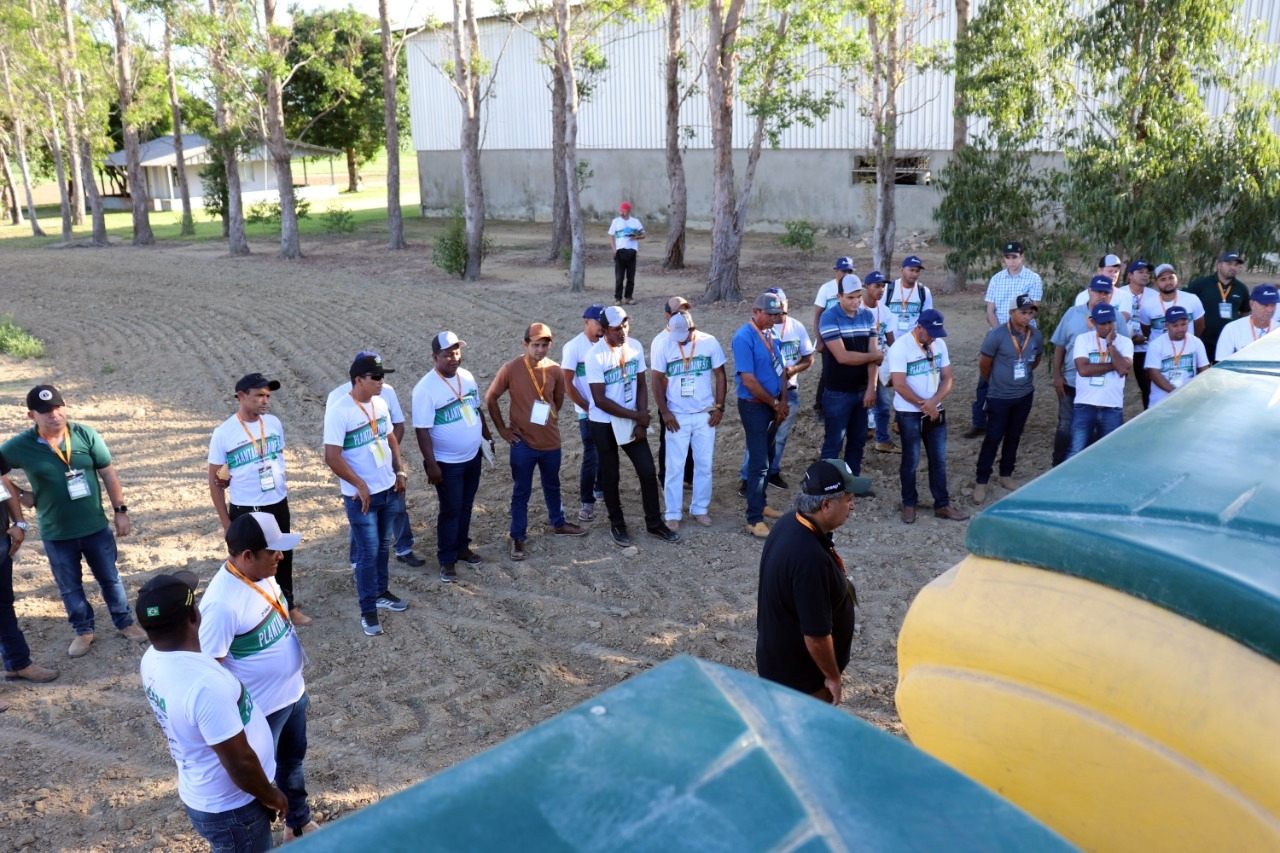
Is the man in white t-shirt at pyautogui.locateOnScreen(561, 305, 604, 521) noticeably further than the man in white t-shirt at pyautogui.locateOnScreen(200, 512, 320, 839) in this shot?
Yes

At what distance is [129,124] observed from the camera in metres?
31.2

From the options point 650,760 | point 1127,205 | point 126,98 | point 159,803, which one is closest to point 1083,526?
point 650,760

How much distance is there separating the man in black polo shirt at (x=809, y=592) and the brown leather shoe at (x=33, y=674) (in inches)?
176

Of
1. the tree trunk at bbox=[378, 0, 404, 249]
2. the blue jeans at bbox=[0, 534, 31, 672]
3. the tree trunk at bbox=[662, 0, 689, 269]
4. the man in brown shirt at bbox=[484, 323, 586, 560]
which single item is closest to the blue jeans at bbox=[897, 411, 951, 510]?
the man in brown shirt at bbox=[484, 323, 586, 560]

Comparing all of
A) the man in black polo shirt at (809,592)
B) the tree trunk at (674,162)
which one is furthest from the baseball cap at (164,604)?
the tree trunk at (674,162)

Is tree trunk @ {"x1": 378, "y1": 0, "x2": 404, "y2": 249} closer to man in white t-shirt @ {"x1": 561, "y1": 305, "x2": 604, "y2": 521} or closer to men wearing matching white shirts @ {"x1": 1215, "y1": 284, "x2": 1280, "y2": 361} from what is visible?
man in white t-shirt @ {"x1": 561, "y1": 305, "x2": 604, "y2": 521}

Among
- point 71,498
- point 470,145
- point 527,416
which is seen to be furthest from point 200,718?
point 470,145

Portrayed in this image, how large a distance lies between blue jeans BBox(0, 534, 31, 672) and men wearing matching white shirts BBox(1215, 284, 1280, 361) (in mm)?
8513

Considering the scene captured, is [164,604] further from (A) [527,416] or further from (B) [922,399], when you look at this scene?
(B) [922,399]

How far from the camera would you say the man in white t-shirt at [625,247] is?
57.2ft

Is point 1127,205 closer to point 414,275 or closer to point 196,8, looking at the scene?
point 414,275

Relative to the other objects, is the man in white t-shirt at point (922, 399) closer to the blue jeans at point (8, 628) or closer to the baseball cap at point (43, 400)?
the baseball cap at point (43, 400)

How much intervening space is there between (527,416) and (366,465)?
5.09ft

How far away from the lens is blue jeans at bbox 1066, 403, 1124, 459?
27.8 ft
